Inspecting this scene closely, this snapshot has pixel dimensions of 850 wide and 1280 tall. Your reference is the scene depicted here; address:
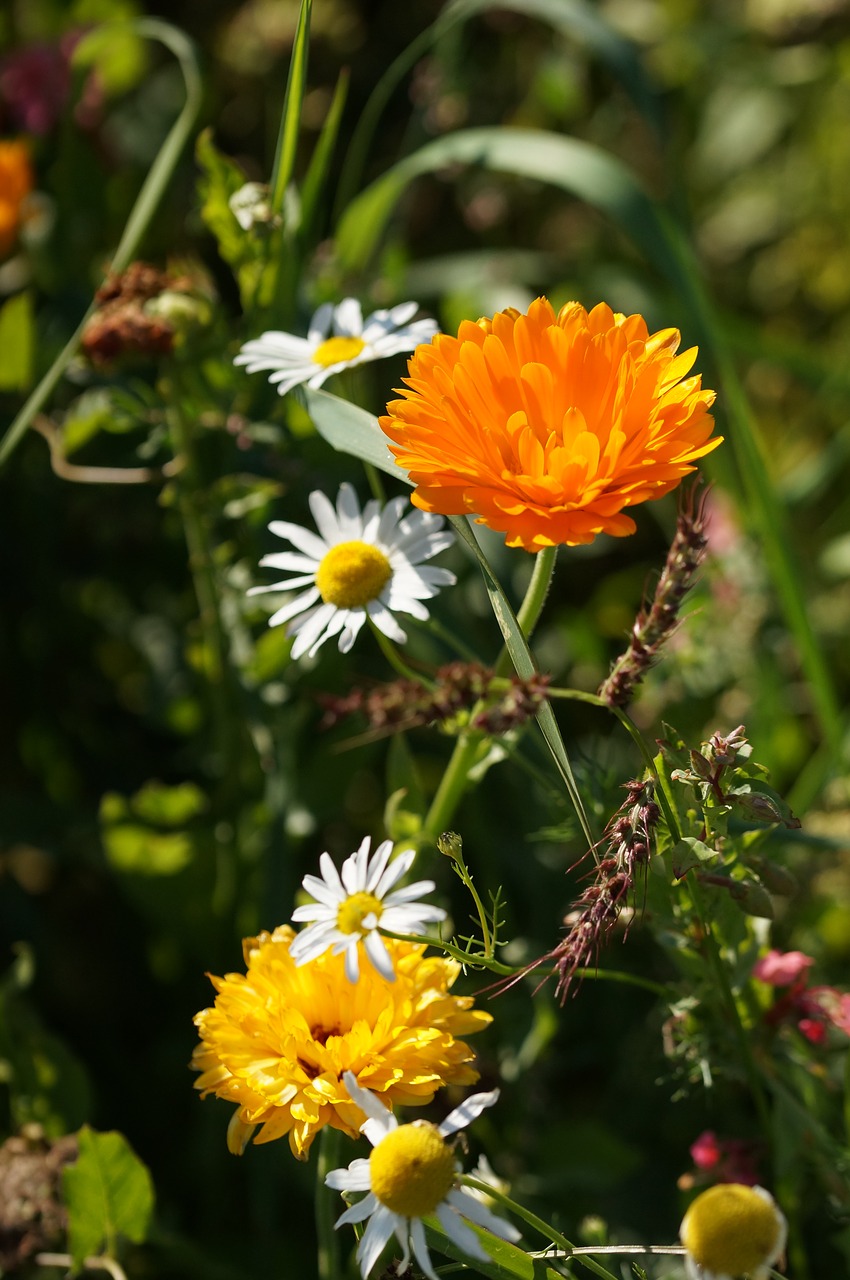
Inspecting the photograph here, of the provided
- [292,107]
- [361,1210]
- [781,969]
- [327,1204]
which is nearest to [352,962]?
[361,1210]

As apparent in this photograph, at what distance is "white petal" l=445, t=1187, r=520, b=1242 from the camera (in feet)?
1.89

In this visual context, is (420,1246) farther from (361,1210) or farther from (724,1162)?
(724,1162)

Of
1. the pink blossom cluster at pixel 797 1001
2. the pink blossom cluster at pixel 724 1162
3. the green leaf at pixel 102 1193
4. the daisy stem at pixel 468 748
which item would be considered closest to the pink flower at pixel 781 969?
the pink blossom cluster at pixel 797 1001

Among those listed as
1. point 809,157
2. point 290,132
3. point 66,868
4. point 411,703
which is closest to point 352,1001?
point 411,703

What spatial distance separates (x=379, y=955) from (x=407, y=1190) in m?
0.11

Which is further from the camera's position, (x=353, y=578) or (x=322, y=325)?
(x=322, y=325)

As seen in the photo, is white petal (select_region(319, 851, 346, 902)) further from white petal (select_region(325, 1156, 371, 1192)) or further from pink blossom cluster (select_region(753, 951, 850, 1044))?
pink blossom cluster (select_region(753, 951, 850, 1044))

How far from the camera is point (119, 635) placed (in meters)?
1.51

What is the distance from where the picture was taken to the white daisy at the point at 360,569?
0.70 m

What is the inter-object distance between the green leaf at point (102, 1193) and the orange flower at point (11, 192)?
3.57ft

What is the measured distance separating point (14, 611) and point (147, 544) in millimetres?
169

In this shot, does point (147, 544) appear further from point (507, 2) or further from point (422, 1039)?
point (422, 1039)

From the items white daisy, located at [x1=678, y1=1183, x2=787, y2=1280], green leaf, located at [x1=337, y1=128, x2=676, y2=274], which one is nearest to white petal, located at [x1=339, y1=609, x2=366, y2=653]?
white daisy, located at [x1=678, y1=1183, x2=787, y2=1280]

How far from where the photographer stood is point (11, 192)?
1.49m
